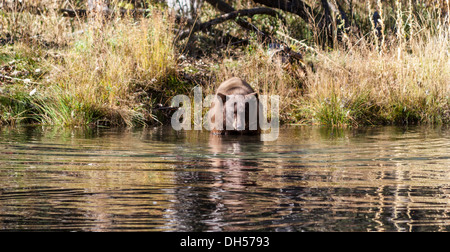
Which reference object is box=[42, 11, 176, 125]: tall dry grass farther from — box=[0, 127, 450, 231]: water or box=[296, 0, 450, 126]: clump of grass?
box=[296, 0, 450, 126]: clump of grass

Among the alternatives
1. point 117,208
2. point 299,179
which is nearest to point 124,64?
point 299,179

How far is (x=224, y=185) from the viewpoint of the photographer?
13.9 ft

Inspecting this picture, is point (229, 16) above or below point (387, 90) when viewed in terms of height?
above

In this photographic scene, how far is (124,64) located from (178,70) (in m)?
1.33

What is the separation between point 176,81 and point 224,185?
7355 mm

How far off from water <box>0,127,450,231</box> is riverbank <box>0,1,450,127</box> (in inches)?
105

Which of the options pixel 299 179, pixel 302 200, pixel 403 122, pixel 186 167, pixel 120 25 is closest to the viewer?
pixel 302 200

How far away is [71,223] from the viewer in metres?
3.12

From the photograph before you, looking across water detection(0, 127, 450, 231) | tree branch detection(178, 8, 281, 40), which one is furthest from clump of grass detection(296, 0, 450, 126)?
tree branch detection(178, 8, 281, 40)

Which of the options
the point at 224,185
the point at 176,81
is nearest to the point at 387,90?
the point at 176,81

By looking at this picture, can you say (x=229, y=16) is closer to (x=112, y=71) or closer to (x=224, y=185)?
(x=112, y=71)
